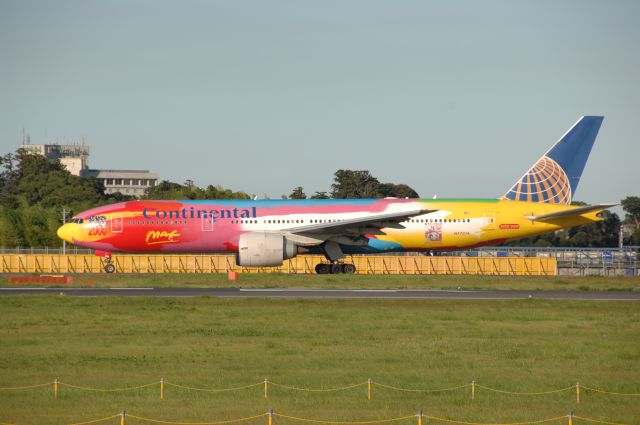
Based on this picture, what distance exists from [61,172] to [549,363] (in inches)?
4846

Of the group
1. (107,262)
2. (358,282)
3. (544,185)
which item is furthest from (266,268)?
(544,185)

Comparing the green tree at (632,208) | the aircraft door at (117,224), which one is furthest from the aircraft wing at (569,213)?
the green tree at (632,208)

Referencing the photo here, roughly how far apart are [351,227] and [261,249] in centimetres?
458

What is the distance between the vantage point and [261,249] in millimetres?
44812

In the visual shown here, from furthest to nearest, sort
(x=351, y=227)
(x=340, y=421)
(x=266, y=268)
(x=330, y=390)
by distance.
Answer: (x=266, y=268), (x=351, y=227), (x=330, y=390), (x=340, y=421)

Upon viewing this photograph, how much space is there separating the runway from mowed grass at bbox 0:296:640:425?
7.36ft

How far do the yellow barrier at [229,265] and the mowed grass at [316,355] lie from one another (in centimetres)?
2082

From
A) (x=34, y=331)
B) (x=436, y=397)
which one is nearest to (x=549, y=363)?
(x=436, y=397)

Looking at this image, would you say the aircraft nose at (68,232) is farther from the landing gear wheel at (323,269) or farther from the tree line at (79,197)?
the tree line at (79,197)

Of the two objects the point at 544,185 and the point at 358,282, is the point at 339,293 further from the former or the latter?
the point at 544,185

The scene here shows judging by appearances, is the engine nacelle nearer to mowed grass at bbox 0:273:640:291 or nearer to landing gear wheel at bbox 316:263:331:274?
mowed grass at bbox 0:273:640:291

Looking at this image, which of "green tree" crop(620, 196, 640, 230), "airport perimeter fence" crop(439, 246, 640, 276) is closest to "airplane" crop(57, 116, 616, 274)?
"airport perimeter fence" crop(439, 246, 640, 276)

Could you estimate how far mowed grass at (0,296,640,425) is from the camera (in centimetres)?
1764

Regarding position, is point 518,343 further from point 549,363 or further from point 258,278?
point 258,278
